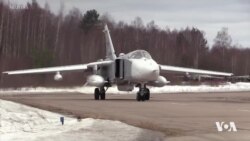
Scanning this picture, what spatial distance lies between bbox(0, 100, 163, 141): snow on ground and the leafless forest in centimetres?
4193

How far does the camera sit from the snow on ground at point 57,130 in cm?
1164

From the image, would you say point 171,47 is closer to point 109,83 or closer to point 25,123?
point 109,83

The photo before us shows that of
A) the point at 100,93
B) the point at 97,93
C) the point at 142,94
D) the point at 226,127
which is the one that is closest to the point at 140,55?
the point at 142,94

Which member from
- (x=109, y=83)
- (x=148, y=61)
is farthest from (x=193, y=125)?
(x=109, y=83)

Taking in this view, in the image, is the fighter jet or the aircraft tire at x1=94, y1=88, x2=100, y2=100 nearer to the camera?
the fighter jet

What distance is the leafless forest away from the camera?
74312mm

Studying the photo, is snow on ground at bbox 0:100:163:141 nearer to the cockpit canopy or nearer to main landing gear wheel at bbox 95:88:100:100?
the cockpit canopy

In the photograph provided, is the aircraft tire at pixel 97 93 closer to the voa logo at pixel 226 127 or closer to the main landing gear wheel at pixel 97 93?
the main landing gear wheel at pixel 97 93

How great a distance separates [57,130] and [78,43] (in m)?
A: 81.9

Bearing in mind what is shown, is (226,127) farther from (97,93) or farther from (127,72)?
(97,93)

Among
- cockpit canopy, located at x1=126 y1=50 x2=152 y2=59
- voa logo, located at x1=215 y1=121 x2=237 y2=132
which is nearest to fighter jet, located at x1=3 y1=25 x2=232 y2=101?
cockpit canopy, located at x1=126 y1=50 x2=152 y2=59

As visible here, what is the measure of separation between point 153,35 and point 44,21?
36.2 m

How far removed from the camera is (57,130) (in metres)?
13.2

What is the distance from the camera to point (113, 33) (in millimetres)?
107500
